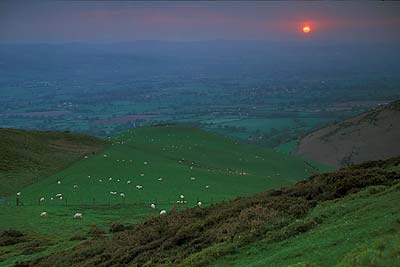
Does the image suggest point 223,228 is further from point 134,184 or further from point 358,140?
point 358,140

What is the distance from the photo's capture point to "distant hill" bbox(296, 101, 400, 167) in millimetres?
123312

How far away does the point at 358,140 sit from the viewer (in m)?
134

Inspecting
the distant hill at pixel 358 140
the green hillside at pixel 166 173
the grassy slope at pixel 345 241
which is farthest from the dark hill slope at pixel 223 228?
the distant hill at pixel 358 140

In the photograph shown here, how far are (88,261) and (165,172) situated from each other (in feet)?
133

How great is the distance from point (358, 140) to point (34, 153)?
302 ft

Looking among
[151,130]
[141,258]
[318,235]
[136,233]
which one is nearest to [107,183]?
[136,233]

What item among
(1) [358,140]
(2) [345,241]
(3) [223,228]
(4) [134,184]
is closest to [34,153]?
(4) [134,184]

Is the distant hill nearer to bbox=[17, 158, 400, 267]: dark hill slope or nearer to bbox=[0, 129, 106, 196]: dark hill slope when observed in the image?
bbox=[0, 129, 106, 196]: dark hill slope

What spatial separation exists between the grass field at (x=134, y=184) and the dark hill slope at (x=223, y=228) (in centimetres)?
712

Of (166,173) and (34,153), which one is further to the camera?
(34,153)

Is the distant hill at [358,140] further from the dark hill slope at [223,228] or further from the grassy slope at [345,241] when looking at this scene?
the grassy slope at [345,241]

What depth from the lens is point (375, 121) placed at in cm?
14100

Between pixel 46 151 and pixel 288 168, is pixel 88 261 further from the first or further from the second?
pixel 288 168

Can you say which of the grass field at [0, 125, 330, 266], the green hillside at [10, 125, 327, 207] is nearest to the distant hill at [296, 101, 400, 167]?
the green hillside at [10, 125, 327, 207]
